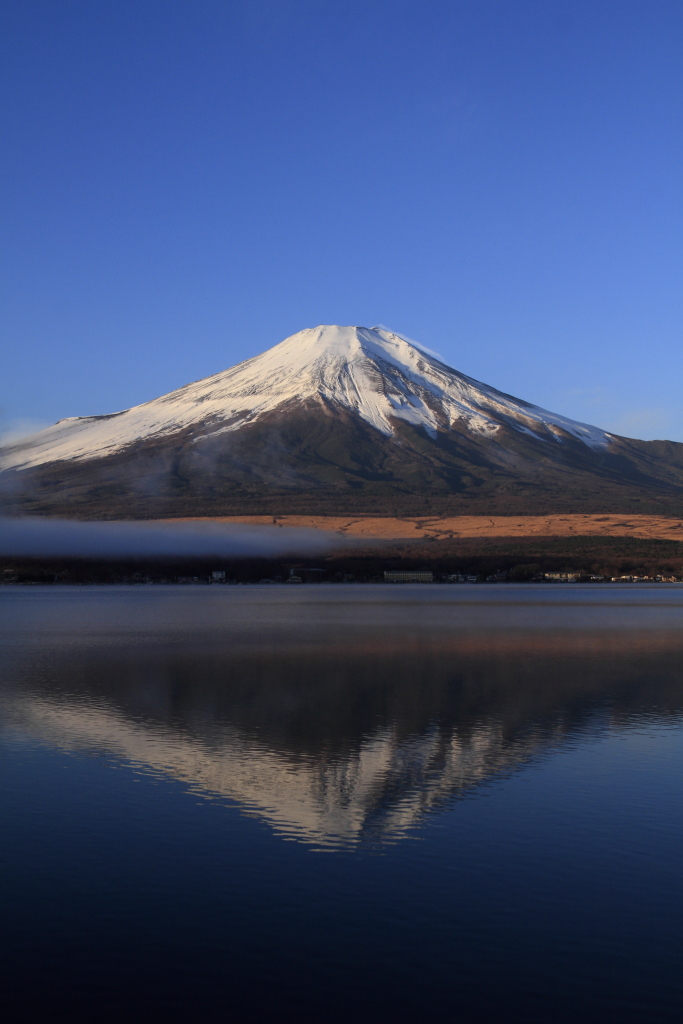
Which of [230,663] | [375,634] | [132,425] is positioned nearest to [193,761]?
[230,663]


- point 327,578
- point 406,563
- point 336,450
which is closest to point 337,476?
point 336,450

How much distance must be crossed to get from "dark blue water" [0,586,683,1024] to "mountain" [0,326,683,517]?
9380 centimetres

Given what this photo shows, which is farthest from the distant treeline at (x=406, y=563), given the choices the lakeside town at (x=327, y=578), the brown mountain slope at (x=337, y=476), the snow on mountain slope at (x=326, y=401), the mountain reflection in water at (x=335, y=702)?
the snow on mountain slope at (x=326, y=401)

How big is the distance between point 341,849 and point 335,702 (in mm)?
8736

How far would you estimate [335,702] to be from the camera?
1756 cm

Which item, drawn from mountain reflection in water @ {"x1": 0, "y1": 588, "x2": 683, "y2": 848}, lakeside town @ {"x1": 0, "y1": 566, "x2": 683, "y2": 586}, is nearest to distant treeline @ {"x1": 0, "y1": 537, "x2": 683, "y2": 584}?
lakeside town @ {"x1": 0, "y1": 566, "x2": 683, "y2": 586}

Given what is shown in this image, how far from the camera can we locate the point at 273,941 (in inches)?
268

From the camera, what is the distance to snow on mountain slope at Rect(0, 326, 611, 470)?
154m

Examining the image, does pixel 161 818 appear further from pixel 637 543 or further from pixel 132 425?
pixel 132 425

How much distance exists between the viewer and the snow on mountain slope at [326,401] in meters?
154

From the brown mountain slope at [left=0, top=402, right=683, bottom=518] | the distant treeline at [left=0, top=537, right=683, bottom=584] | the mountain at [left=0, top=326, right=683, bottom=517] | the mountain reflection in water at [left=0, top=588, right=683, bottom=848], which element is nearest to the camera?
the mountain reflection in water at [left=0, top=588, right=683, bottom=848]

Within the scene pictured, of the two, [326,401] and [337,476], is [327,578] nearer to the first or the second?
[337,476]

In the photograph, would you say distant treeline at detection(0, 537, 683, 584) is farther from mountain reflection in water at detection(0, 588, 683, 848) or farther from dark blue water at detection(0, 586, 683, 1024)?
dark blue water at detection(0, 586, 683, 1024)

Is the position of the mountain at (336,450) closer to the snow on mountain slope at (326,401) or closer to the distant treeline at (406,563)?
the snow on mountain slope at (326,401)
